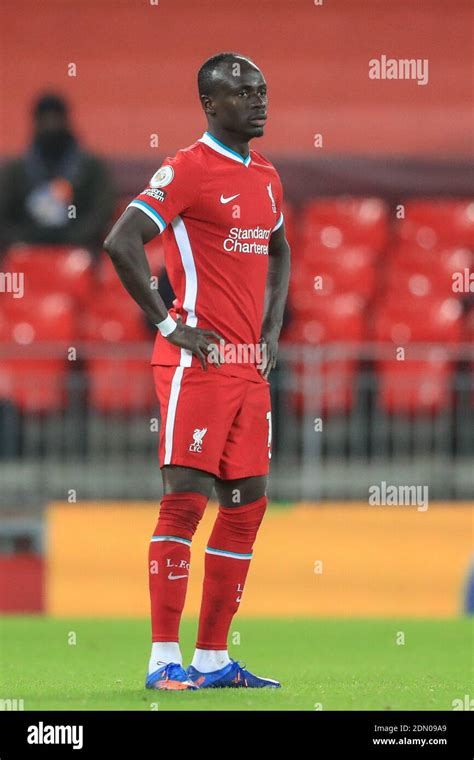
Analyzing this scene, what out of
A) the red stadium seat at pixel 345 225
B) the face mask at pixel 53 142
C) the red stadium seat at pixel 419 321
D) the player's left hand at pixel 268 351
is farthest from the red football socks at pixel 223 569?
the face mask at pixel 53 142

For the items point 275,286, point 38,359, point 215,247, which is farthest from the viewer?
point 38,359

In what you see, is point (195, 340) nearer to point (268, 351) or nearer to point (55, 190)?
point (268, 351)

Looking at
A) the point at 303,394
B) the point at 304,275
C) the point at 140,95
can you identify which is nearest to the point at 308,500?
the point at 303,394

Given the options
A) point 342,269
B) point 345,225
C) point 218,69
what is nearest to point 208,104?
→ point 218,69

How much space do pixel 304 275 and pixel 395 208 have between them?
2042mm

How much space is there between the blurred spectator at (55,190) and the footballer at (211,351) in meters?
7.72

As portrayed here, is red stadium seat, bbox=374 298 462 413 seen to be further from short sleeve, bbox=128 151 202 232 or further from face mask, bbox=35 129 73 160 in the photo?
short sleeve, bbox=128 151 202 232

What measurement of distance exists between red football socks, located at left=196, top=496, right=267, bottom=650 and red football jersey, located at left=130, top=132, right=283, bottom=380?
1.81ft

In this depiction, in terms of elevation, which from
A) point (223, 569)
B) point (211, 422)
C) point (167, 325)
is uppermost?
point (167, 325)

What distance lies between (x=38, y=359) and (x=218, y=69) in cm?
602

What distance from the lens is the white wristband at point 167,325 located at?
19.0 ft

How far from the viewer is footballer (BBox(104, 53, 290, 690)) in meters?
5.80

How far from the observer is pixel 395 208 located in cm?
1516

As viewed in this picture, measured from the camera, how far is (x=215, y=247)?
19.4ft
